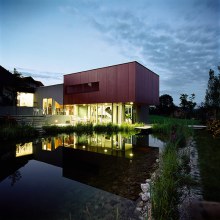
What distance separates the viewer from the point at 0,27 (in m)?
15.5

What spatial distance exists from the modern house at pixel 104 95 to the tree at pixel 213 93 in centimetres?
727

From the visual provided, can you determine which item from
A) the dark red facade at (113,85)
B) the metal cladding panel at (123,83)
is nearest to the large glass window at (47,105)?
the dark red facade at (113,85)

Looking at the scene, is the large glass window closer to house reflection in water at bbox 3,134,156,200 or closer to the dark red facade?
the dark red facade

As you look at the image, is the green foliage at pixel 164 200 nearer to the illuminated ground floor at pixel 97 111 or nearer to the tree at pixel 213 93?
the illuminated ground floor at pixel 97 111

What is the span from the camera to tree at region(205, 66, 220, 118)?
21942 millimetres

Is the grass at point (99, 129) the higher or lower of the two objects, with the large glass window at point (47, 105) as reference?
lower

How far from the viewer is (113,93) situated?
59.8ft

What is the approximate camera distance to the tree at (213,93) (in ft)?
72.0

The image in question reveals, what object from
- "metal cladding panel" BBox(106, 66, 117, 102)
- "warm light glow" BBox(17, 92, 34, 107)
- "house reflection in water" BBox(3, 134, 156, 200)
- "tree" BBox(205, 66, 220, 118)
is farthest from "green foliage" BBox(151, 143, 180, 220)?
"warm light glow" BBox(17, 92, 34, 107)

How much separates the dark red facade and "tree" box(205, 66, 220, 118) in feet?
23.8

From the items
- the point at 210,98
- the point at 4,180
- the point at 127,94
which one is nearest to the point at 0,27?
the point at 127,94

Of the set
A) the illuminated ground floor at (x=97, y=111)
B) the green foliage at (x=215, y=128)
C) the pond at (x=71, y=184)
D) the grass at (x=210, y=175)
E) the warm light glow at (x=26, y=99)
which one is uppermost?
the warm light glow at (x=26, y=99)

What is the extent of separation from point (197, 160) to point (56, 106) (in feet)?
70.3

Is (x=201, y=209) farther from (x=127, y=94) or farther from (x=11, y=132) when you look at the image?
(x=127, y=94)
